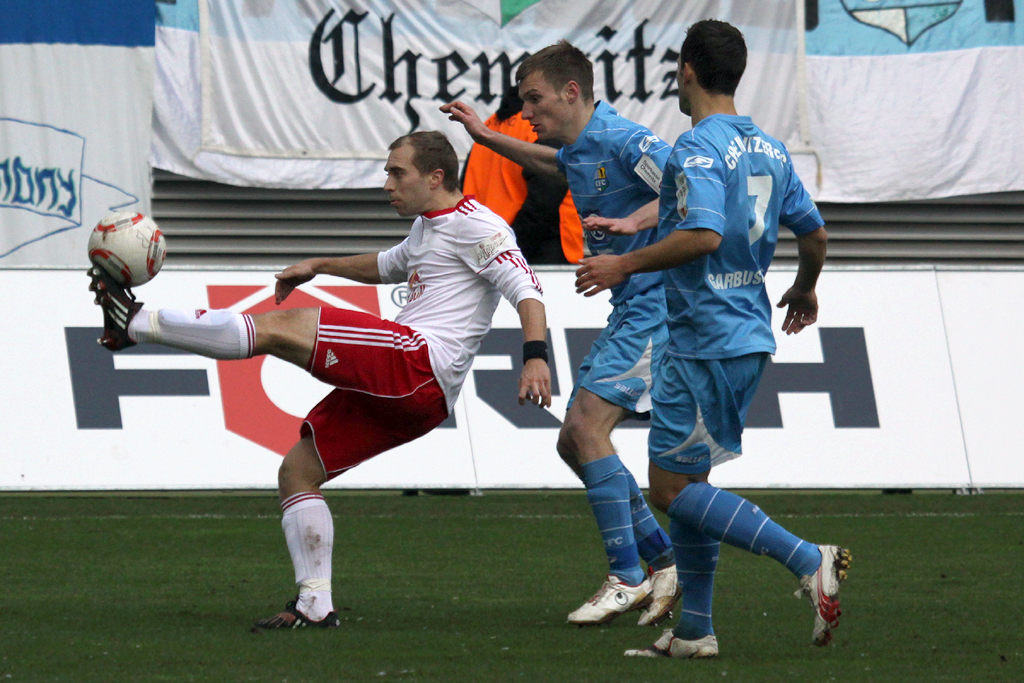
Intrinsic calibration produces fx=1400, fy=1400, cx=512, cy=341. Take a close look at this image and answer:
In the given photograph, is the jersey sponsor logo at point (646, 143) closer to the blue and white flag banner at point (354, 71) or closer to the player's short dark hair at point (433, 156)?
the player's short dark hair at point (433, 156)

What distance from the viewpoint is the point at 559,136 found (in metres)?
5.12

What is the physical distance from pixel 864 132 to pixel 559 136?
24.4 feet

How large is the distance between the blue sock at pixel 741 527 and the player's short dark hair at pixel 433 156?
1.58 meters

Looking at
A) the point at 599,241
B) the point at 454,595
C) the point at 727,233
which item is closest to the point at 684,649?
the point at 727,233

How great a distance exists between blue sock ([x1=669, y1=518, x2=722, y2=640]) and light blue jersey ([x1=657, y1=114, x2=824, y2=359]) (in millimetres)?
560

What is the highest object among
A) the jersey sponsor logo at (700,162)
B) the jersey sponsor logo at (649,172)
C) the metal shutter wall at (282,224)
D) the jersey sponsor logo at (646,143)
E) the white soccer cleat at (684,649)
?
the metal shutter wall at (282,224)

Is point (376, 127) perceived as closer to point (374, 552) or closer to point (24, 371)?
point (24, 371)

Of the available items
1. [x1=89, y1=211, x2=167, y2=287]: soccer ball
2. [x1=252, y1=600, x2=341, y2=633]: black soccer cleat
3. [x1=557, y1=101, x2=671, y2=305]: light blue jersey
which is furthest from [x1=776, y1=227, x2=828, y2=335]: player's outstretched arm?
[x1=89, y1=211, x2=167, y2=287]: soccer ball

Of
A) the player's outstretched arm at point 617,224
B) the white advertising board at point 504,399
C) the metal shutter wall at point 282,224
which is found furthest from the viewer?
the metal shutter wall at point 282,224

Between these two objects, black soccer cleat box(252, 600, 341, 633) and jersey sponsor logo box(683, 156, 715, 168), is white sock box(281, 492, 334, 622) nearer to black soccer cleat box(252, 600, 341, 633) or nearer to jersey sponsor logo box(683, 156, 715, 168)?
black soccer cleat box(252, 600, 341, 633)

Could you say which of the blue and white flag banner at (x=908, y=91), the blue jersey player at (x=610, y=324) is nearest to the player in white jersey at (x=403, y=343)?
the blue jersey player at (x=610, y=324)

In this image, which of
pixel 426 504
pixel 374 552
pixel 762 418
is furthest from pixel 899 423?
pixel 374 552

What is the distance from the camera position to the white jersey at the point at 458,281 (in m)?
4.73

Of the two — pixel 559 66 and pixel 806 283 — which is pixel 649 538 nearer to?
pixel 806 283
